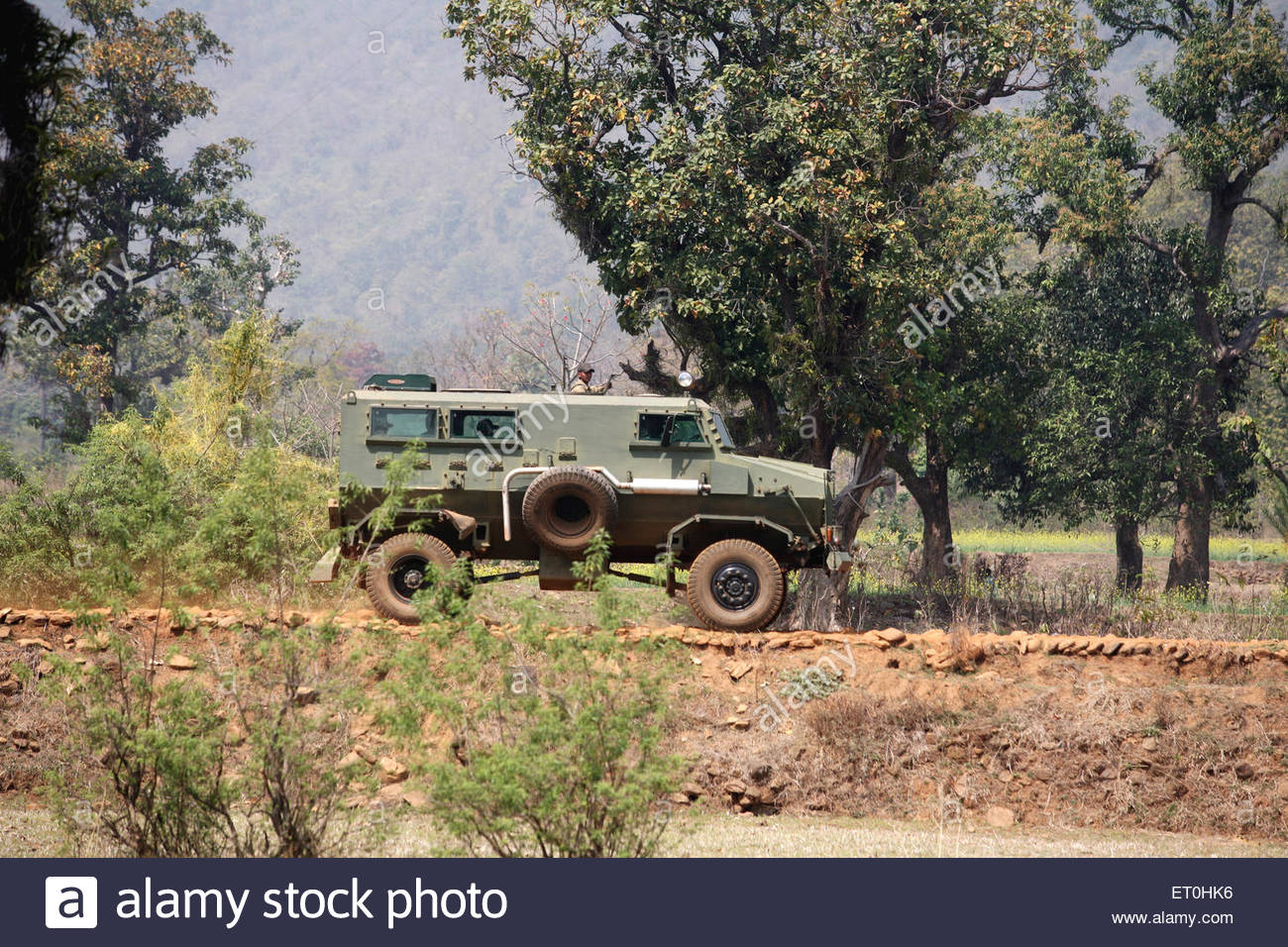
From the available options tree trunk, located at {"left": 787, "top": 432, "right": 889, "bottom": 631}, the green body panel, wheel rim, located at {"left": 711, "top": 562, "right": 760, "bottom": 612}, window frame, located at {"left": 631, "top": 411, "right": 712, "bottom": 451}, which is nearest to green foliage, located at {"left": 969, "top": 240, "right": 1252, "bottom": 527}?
tree trunk, located at {"left": 787, "top": 432, "right": 889, "bottom": 631}

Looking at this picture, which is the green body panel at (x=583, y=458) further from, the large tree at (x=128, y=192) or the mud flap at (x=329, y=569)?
the large tree at (x=128, y=192)

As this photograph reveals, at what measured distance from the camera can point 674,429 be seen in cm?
1487

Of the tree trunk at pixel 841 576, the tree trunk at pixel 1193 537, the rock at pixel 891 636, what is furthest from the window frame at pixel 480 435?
the tree trunk at pixel 1193 537

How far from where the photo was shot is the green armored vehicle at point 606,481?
1453 cm

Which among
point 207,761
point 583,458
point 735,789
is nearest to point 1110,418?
point 583,458

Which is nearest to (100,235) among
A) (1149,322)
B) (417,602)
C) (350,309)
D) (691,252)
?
(691,252)

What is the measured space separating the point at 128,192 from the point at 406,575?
913 inches

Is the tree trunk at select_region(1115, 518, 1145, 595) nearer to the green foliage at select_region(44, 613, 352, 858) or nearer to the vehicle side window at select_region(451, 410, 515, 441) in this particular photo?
the vehicle side window at select_region(451, 410, 515, 441)

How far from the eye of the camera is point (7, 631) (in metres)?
14.2

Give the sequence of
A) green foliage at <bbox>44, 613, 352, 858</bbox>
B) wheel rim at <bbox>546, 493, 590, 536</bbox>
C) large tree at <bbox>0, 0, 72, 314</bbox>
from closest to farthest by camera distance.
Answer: green foliage at <bbox>44, 613, 352, 858</bbox> < large tree at <bbox>0, 0, 72, 314</bbox> < wheel rim at <bbox>546, 493, 590, 536</bbox>

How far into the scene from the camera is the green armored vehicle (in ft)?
47.7

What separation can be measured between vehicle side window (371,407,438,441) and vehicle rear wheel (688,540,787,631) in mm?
3526

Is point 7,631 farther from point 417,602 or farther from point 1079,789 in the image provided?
point 1079,789

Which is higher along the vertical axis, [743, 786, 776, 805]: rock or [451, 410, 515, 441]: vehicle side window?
[451, 410, 515, 441]: vehicle side window
